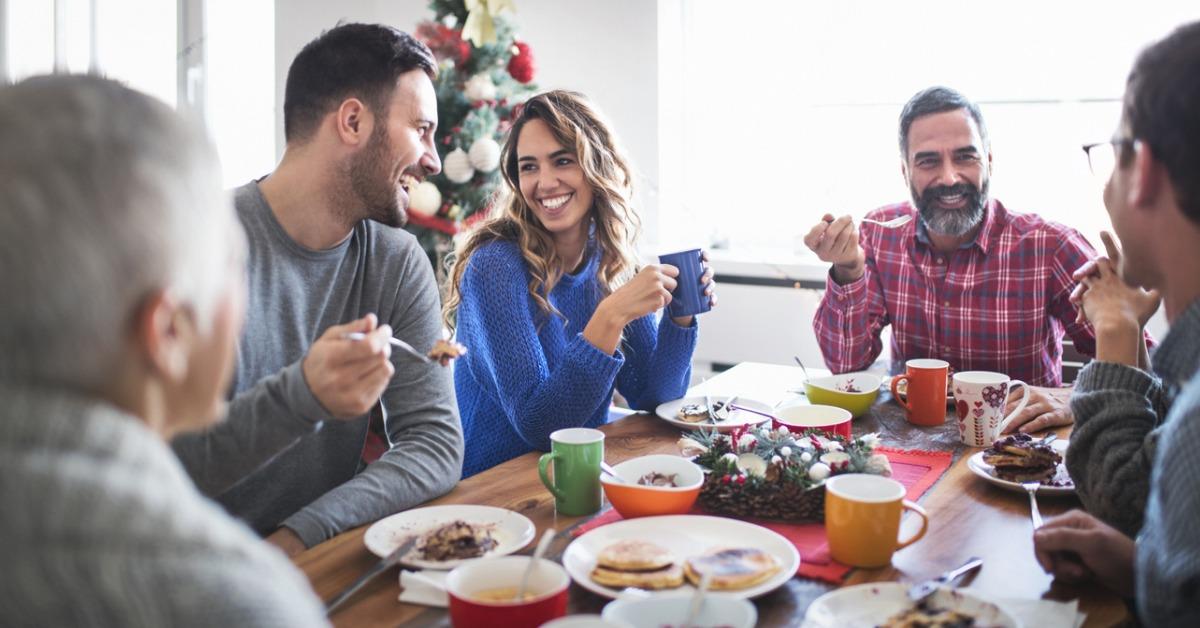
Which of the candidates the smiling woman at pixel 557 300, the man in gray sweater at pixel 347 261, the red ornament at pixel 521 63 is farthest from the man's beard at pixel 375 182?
the red ornament at pixel 521 63

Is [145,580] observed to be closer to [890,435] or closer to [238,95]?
[890,435]

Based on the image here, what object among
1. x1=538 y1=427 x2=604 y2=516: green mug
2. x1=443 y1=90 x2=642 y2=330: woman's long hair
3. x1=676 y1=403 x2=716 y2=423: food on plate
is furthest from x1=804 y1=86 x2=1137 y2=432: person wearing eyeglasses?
x1=538 y1=427 x2=604 y2=516: green mug

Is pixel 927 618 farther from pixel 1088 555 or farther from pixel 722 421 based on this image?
pixel 722 421

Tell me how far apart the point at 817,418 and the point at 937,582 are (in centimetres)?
67

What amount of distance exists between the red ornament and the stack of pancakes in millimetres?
2673

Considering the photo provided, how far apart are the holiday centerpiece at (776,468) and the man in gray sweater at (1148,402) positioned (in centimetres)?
30

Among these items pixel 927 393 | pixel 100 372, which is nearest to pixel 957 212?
pixel 927 393

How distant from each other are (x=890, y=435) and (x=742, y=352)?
2207 millimetres

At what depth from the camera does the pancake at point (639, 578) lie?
1204mm

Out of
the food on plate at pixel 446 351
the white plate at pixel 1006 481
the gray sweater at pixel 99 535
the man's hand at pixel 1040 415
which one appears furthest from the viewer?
the man's hand at pixel 1040 415

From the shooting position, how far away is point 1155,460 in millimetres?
1241

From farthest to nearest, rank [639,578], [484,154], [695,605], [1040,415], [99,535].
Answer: [484,154]
[1040,415]
[639,578]
[695,605]
[99,535]

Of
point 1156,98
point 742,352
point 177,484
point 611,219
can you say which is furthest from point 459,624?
point 742,352

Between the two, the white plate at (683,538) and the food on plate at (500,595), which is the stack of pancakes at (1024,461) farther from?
the food on plate at (500,595)
